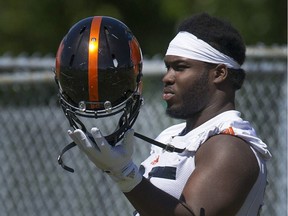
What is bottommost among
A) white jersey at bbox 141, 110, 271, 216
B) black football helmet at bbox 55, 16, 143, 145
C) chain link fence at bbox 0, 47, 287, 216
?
chain link fence at bbox 0, 47, 287, 216

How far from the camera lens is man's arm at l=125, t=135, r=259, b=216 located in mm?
3734

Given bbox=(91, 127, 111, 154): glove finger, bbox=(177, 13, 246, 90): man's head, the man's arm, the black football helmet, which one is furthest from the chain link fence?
bbox=(91, 127, 111, 154): glove finger

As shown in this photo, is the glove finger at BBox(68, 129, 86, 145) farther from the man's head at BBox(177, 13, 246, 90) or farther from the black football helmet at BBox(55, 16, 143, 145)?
the man's head at BBox(177, 13, 246, 90)

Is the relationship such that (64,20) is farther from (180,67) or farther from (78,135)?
(78,135)

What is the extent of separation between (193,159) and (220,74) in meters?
0.40

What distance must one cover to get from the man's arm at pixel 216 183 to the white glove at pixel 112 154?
0.41 ft

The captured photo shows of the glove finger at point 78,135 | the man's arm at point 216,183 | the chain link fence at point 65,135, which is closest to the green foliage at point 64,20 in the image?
the chain link fence at point 65,135

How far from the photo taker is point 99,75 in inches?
138

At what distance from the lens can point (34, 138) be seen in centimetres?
691

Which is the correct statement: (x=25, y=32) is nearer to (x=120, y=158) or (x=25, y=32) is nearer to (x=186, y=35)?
(x=186, y=35)

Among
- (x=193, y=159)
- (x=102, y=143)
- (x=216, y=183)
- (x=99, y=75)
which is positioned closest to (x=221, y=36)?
(x=193, y=159)

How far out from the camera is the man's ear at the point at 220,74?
426 cm

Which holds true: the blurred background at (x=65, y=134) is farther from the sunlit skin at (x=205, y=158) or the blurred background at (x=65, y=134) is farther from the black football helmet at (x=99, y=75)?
the black football helmet at (x=99, y=75)

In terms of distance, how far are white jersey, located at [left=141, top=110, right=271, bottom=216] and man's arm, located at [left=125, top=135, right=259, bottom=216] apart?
0.05m
